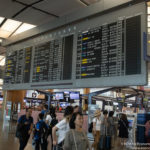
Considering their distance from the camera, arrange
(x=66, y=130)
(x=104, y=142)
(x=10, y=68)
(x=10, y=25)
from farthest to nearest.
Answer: (x=10, y=25), (x=10, y=68), (x=104, y=142), (x=66, y=130)

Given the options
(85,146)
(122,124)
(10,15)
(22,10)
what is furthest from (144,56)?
(122,124)

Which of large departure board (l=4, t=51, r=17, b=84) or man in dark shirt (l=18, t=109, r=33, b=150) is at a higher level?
large departure board (l=4, t=51, r=17, b=84)

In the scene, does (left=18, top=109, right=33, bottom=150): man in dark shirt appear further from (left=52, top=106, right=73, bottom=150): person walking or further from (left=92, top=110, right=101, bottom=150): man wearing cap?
(left=92, top=110, right=101, bottom=150): man wearing cap

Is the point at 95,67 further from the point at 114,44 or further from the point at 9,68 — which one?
the point at 9,68

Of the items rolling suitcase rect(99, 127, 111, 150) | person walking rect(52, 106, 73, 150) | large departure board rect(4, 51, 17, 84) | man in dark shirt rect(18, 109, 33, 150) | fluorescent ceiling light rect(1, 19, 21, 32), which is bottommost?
rolling suitcase rect(99, 127, 111, 150)

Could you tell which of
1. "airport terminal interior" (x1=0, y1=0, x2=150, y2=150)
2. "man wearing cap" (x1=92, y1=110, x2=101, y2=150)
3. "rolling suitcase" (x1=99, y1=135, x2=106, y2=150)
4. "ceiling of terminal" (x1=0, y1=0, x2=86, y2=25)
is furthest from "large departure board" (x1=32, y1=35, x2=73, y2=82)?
"rolling suitcase" (x1=99, y1=135, x2=106, y2=150)

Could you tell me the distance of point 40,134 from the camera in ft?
17.5

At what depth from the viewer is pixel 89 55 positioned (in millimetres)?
5039

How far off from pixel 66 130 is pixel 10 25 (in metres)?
5.75

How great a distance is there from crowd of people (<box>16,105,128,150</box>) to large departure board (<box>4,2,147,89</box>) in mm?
969

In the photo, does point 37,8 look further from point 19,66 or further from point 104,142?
point 104,142

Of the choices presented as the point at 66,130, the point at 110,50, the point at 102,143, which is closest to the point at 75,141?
the point at 66,130

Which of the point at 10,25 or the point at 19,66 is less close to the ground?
the point at 10,25

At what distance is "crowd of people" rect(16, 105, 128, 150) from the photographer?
102 inches
